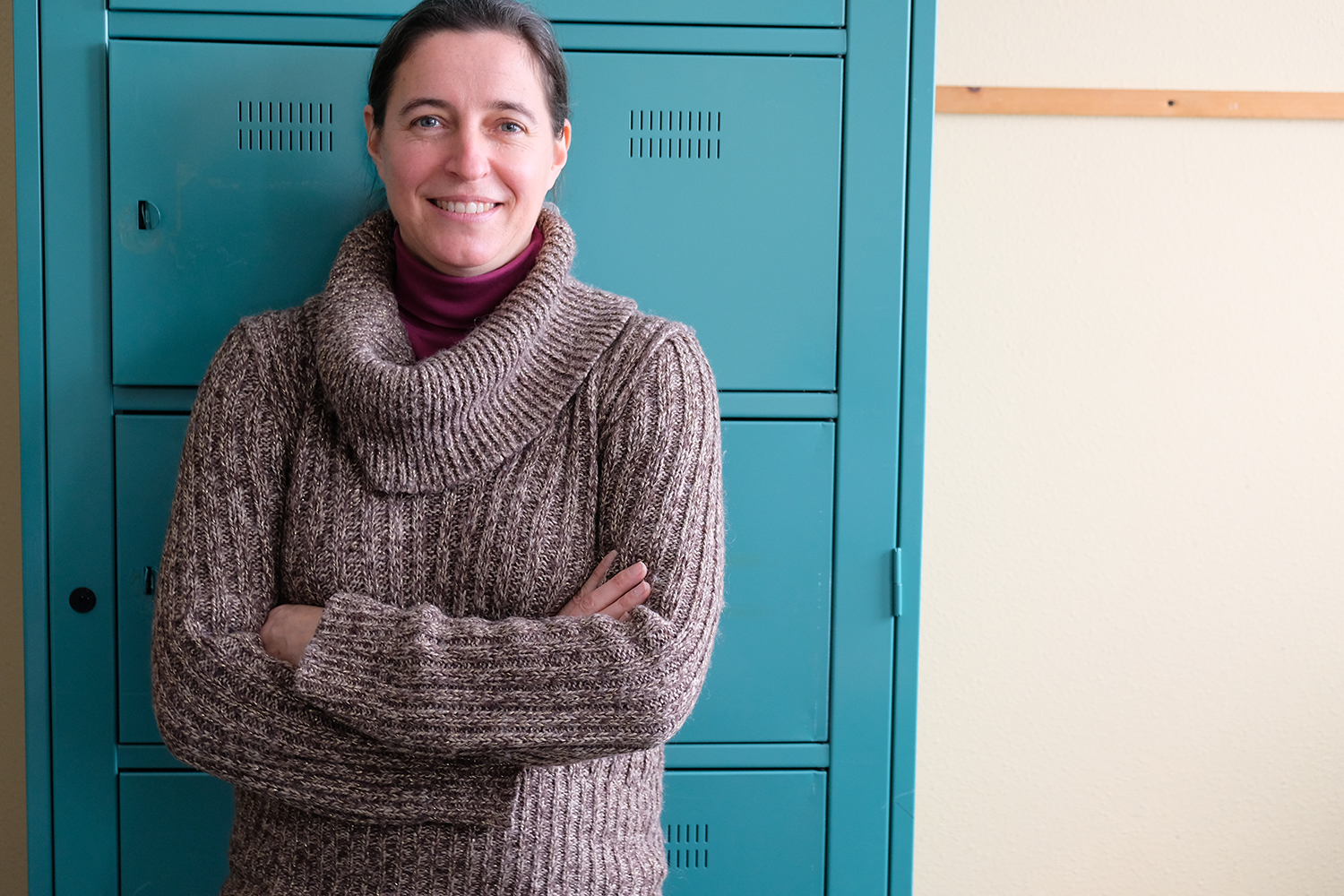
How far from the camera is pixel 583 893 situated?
1.08 meters

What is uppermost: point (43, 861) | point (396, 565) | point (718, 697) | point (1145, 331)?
point (1145, 331)

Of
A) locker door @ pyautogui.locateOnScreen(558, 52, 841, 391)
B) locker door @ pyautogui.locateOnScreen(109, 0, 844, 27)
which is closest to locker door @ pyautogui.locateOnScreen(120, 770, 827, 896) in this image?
locker door @ pyautogui.locateOnScreen(558, 52, 841, 391)

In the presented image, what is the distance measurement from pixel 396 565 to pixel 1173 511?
5.37ft

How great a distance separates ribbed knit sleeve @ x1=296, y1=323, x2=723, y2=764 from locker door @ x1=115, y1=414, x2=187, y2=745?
1.72 ft

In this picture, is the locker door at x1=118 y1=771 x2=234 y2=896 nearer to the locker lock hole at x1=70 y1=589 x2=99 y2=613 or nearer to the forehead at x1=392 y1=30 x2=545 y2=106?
the locker lock hole at x1=70 y1=589 x2=99 y2=613

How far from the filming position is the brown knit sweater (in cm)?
96

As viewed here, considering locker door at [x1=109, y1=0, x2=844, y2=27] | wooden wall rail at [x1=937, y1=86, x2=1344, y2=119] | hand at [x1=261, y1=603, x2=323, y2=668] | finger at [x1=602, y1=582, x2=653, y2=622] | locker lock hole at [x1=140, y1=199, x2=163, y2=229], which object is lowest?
hand at [x1=261, y1=603, x2=323, y2=668]

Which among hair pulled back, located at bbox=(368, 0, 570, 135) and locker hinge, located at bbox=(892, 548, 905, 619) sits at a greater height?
hair pulled back, located at bbox=(368, 0, 570, 135)

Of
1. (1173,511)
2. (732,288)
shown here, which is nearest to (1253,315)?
(1173,511)

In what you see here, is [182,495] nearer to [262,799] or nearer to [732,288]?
[262,799]

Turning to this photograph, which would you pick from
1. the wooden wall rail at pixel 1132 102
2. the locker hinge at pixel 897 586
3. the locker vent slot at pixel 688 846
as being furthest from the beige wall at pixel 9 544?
the wooden wall rail at pixel 1132 102

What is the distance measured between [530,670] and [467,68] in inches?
27.4

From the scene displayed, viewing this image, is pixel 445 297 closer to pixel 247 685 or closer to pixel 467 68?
pixel 467 68

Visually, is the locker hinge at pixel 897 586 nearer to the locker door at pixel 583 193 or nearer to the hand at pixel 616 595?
the locker door at pixel 583 193
